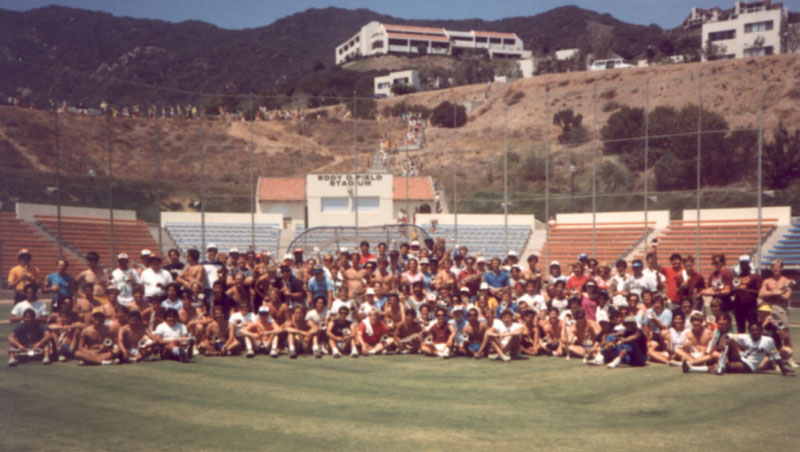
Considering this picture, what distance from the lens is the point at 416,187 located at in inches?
1390

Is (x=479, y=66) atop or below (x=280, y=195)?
atop

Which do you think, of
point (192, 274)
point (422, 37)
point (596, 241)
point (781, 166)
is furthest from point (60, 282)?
point (422, 37)

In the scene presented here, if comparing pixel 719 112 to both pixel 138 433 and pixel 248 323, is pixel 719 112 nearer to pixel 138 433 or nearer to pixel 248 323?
pixel 248 323

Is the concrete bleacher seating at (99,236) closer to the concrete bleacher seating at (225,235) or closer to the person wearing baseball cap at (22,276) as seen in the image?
the concrete bleacher seating at (225,235)

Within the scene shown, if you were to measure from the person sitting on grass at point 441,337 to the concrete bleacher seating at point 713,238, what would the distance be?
1548cm

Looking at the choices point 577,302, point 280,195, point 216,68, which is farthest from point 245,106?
point 216,68

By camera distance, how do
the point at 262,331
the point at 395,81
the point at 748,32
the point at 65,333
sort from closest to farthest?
the point at 65,333 → the point at 262,331 → the point at 748,32 → the point at 395,81

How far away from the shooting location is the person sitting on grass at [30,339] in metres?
9.16

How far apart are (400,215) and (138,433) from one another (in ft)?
88.1

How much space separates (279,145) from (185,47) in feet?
54.8

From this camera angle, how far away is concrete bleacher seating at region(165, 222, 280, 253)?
28402mm

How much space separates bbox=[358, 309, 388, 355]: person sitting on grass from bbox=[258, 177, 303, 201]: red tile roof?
24868mm

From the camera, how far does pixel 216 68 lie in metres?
64.2

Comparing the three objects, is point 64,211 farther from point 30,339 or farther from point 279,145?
point 30,339
